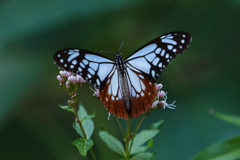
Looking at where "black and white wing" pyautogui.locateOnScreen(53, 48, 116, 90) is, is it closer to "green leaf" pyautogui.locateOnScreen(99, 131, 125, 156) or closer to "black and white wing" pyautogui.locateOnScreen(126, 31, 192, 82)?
"black and white wing" pyautogui.locateOnScreen(126, 31, 192, 82)

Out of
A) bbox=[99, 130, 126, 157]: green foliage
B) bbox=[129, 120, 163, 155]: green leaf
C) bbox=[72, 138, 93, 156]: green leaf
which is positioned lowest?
bbox=[72, 138, 93, 156]: green leaf
